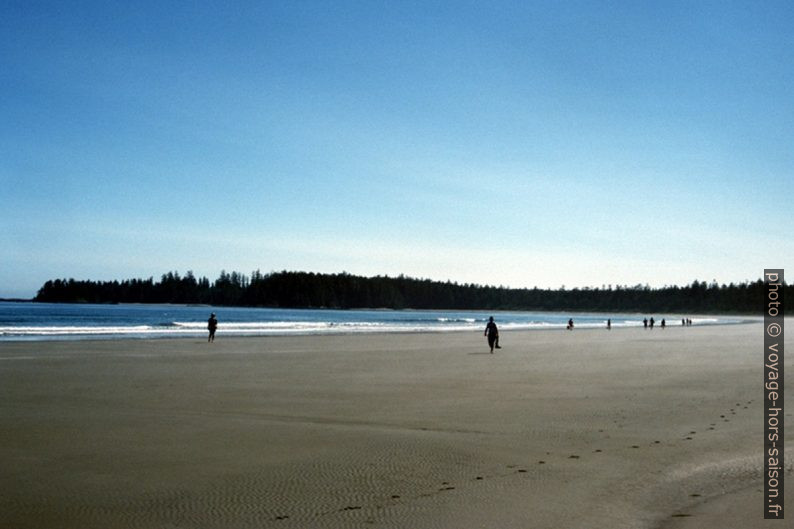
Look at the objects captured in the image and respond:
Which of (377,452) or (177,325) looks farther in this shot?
(177,325)

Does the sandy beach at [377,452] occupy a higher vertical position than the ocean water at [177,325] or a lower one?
higher

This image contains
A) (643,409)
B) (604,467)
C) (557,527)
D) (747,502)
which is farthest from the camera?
(643,409)

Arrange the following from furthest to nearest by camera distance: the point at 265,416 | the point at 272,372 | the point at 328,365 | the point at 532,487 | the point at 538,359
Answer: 1. the point at 538,359
2. the point at 328,365
3. the point at 272,372
4. the point at 265,416
5. the point at 532,487

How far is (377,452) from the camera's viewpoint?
8945mm

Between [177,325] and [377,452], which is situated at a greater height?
[377,452]

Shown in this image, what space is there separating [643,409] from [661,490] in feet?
21.2

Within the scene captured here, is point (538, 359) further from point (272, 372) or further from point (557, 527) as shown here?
point (557, 527)

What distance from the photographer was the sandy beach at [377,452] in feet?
20.6

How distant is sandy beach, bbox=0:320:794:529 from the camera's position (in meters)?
6.27

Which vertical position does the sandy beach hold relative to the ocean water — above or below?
above

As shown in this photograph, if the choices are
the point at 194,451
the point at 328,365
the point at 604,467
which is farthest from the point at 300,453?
the point at 328,365

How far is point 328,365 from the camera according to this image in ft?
79.0

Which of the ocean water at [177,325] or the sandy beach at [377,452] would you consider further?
the ocean water at [177,325]

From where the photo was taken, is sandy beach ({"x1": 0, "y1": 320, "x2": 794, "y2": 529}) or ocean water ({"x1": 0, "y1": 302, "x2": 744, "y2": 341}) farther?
ocean water ({"x1": 0, "y1": 302, "x2": 744, "y2": 341})
